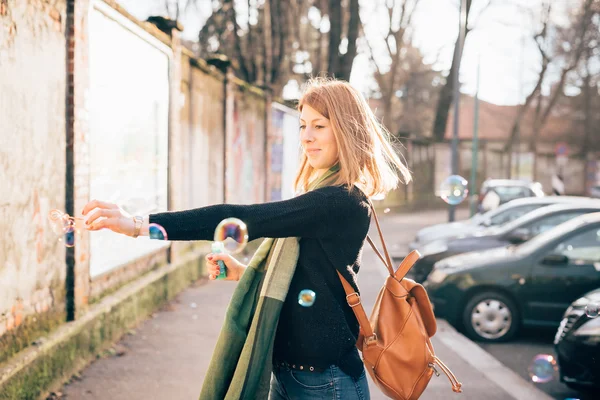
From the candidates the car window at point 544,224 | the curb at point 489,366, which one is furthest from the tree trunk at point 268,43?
the curb at point 489,366

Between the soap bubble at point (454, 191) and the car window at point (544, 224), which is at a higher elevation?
the soap bubble at point (454, 191)

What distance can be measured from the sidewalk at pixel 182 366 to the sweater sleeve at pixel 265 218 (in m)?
3.15

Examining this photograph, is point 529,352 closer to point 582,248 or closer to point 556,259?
point 556,259

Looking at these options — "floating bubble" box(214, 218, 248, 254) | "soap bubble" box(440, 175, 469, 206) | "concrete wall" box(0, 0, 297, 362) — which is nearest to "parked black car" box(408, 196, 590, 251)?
"soap bubble" box(440, 175, 469, 206)

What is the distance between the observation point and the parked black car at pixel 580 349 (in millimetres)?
5207

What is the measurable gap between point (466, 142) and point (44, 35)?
141 feet

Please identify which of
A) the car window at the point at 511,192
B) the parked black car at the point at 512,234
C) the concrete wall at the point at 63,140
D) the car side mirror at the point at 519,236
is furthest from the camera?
the car window at the point at 511,192

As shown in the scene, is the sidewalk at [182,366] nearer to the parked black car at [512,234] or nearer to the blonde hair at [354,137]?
the parked black car at [512,234]

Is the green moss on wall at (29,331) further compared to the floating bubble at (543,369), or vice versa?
the floating bubble at (543,369)

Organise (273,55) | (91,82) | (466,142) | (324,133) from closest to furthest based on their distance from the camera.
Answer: (324,133) → (91,82) → (273,55) → (466,142)

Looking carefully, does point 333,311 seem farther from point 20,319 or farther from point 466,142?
point 466,142

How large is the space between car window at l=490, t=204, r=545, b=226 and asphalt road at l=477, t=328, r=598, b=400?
4.00 m

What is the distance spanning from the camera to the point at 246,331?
2338mm

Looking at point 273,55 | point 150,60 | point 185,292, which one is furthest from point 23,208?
point 273,55
